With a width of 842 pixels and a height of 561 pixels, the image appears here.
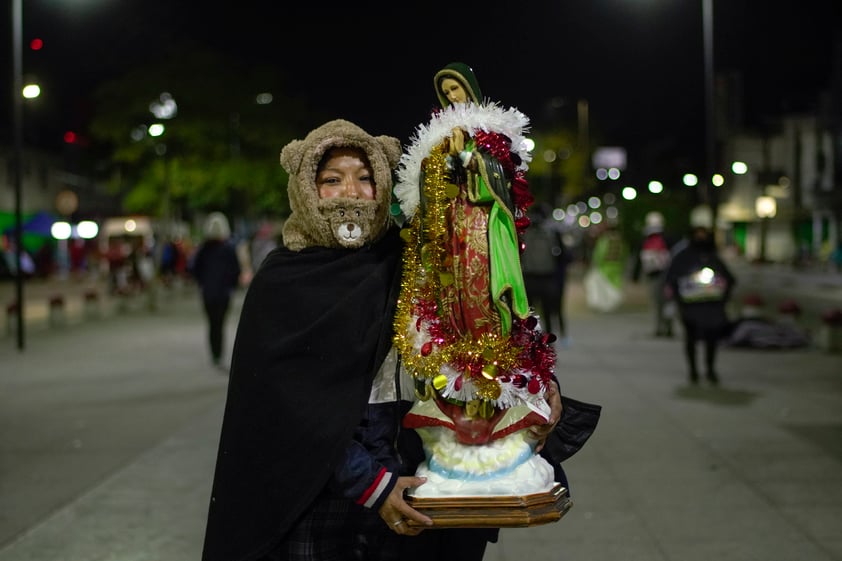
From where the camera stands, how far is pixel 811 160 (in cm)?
5853

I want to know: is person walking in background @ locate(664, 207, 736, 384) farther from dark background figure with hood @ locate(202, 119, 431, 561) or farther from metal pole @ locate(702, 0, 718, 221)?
metal pole @ locate(702, 0, 718, 221)

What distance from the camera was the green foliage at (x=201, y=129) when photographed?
32.6 meters

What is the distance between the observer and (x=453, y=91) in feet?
10.8

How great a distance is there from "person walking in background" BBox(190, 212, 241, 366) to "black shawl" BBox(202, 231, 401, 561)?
9.29 metres

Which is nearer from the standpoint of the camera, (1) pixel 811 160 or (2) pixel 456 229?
(2) pixel 456 229

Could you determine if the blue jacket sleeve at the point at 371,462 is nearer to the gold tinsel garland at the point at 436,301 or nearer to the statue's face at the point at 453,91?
the gold tinsel garland at the point at 436,301

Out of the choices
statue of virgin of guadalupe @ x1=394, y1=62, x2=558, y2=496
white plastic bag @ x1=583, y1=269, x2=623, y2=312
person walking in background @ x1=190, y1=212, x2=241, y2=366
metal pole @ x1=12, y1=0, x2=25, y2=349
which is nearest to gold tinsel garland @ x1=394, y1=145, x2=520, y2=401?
statue of virgin of guadalupe @ x1=394, y1=62, x2=558, y2=496

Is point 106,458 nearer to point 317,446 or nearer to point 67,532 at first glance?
point 67,532

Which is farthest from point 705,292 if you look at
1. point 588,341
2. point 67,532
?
point 67,532

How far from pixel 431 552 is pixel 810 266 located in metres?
43.4

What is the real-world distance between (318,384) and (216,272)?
9.54 m

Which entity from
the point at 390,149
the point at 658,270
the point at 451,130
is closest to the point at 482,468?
the point at 451,130

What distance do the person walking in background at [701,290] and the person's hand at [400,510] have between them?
7994mm

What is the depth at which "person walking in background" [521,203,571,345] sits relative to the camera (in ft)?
41.0
